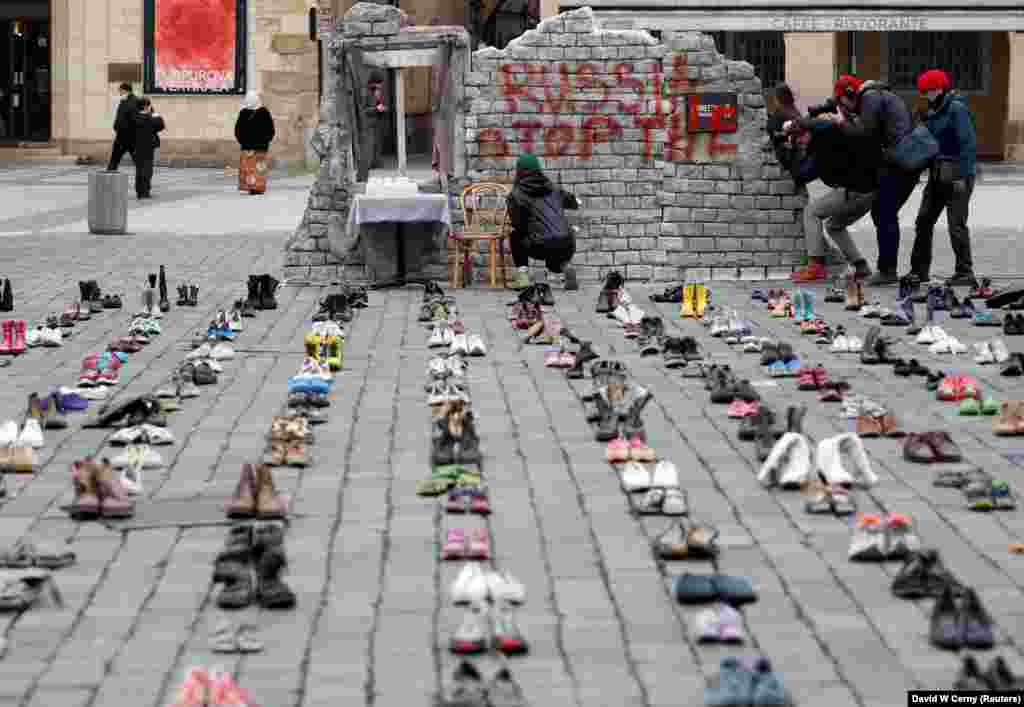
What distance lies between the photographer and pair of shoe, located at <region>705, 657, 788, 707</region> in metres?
6.21

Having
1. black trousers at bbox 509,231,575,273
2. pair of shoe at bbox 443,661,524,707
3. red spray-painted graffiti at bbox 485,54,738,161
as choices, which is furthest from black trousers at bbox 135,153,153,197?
pair of shoe at bbox 443,661,524,707

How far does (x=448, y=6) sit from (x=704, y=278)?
98.0ft

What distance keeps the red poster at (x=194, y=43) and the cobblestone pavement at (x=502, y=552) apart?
90.1ft

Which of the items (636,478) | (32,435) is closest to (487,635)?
(636,478)

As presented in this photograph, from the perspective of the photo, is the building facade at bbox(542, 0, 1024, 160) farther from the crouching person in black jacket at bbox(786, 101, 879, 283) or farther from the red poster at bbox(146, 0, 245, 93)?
the crouching person in black jacket at bbox(786, 101, 879, 283)

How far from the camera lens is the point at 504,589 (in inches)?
298

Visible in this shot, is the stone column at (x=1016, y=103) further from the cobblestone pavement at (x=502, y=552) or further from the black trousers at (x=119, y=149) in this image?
the cobblestone pavement at (x=502, y=552)

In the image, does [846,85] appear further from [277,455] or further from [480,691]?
[480,691]

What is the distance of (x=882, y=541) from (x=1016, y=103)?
116 ft

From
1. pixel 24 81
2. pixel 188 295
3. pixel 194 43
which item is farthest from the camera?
pixel 24 81

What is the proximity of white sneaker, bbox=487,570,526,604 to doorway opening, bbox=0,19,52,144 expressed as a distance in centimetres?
3837

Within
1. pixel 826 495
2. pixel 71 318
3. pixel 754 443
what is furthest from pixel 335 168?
pixel 826 495

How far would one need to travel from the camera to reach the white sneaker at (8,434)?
10.4 metres

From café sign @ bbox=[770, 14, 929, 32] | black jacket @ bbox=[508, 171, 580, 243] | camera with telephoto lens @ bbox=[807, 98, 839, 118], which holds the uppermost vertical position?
café sign @ bbox=[770, 14, 929, 32]
